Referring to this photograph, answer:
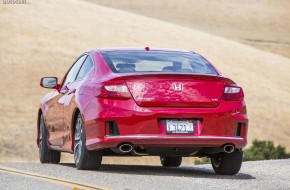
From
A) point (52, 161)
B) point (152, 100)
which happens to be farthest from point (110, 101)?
point (52, 161)

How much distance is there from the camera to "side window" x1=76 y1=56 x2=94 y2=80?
43.9ft

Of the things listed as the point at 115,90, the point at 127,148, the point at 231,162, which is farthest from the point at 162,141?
the point at 231,162

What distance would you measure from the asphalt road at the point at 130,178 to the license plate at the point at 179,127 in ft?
1.89

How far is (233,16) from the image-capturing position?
11550 cm

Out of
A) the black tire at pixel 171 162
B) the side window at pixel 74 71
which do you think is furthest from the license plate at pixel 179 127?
the black tire at pixel 171 162

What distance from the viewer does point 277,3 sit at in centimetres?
12838

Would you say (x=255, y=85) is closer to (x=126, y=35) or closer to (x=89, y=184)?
(x=126, y=35)

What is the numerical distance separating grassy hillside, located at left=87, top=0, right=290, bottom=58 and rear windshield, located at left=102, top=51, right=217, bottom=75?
8741 centimetres

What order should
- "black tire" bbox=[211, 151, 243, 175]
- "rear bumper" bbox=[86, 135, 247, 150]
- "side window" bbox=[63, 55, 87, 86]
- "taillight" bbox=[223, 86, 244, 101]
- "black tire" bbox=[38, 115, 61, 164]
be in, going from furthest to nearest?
"black tire" bbox=[38, 115, 61, 164], "side window" bbox=[63, 55, 87, 86], "black tire" bbox=[211, 151, 243, 175], "taillight" bbox=[223, 86, 244, 101], "rear bumper" bbox=[86, 135, 247, 150]

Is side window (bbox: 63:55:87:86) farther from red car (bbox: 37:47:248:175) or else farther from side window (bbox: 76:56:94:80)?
red car (bbox: 37:47:248:175)

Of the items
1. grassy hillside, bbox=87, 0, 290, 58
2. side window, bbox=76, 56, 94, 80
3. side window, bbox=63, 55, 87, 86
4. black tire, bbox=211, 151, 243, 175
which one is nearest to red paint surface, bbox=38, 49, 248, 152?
black tire, bbox=211, 151, 243, 175

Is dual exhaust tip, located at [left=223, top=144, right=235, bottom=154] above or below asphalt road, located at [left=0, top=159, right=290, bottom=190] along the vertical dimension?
above

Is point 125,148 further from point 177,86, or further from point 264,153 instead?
point 264,153

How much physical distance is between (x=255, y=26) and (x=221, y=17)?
18.5 feet
